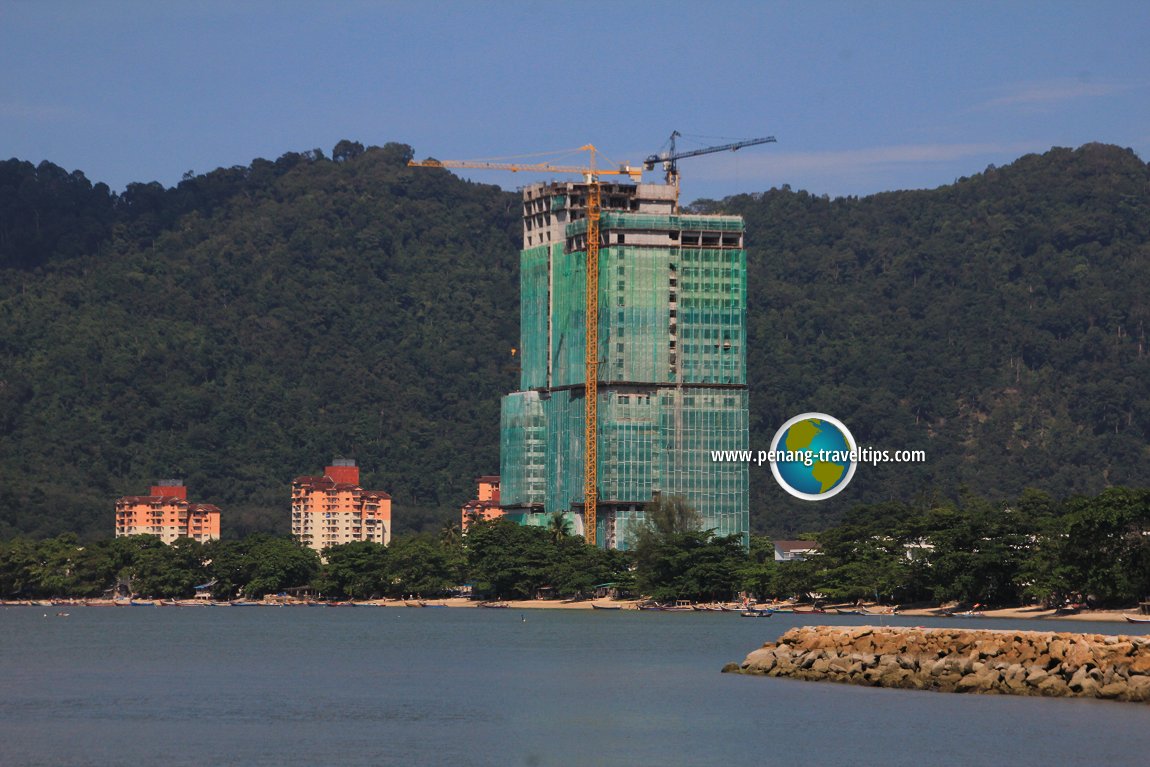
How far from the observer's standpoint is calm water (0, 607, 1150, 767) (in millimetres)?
77438

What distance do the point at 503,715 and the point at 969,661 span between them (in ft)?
79.4

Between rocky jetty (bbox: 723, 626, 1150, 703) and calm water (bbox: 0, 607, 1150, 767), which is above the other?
rocky jetty (bbox: 723, 626, 1150, 703)

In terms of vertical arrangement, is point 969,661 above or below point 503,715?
above

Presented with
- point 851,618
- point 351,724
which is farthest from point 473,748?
point 851,618

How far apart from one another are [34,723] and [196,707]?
32.4 feet

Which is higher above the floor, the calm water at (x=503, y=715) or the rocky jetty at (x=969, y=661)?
the rocky jetty at (x=969, y=661)

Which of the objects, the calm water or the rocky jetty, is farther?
the rocky jetty

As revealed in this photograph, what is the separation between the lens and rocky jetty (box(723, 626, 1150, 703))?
3706 inches

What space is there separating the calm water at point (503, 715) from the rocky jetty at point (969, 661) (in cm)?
183

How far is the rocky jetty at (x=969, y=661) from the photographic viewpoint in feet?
309

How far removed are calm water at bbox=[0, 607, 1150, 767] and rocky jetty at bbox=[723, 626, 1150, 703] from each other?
1829 mm

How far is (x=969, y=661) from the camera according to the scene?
3957 inches

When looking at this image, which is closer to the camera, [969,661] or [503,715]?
[503,715]

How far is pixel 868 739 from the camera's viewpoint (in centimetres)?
8144
